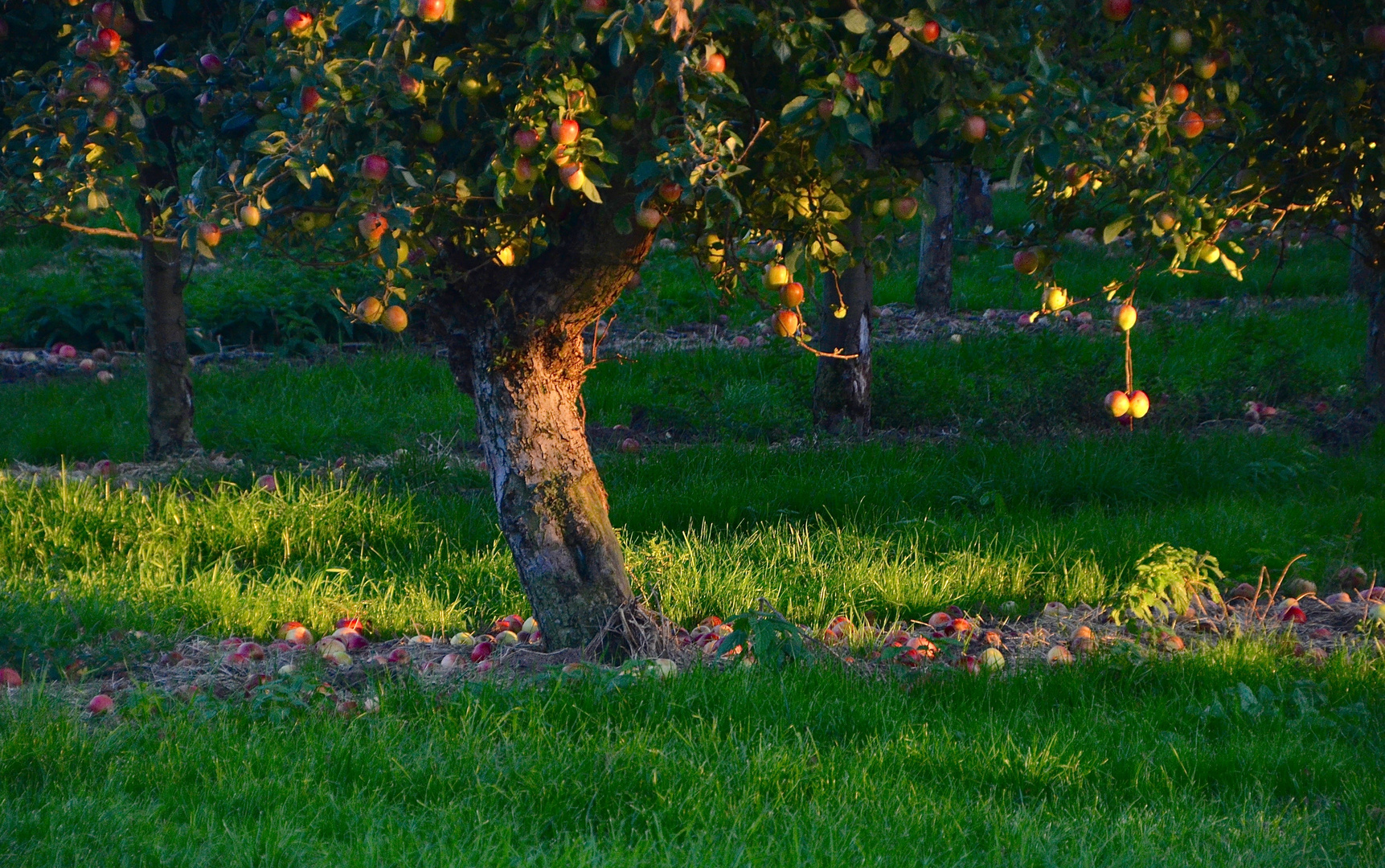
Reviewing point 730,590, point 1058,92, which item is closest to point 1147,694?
point 730,590

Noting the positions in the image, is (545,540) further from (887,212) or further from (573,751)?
(887,212)

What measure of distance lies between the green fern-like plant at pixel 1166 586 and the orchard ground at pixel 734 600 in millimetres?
284

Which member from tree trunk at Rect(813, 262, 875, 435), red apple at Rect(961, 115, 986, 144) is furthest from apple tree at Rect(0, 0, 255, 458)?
tree trunk at Rect(813, 262, 875, 435)

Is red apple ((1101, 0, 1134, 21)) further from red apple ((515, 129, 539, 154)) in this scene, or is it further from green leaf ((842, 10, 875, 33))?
red apple ((515, 129, 539, 154))

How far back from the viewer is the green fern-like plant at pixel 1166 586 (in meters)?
4.50

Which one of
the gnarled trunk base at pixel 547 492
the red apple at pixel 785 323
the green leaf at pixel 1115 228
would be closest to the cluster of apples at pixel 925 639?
the gnarled trunk base at pixel 547 492

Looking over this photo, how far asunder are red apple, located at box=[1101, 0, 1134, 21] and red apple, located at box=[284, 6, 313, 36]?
87.8 inches

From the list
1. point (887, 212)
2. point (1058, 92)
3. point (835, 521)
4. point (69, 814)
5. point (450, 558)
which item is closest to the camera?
point (69, 814)

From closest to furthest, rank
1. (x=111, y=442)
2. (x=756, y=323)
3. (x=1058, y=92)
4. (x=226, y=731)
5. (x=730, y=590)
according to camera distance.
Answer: (x=1058, y=92)
(x=226, y=731)
(x=730, y=590)
(x=111, y=442)
(x=756, y=323)

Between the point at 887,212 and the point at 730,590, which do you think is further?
the point at 730,590

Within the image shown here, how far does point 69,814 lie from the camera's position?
109 inches

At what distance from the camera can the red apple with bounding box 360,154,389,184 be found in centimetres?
310

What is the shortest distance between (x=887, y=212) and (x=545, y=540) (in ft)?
5.10

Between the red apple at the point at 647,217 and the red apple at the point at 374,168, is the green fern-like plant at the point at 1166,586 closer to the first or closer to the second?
the red apple at the point at 647,217
